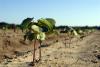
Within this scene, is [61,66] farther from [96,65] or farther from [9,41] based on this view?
[9,41]

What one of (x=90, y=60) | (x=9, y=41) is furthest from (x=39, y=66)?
(x=9, y=41)

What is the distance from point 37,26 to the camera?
37.5ft

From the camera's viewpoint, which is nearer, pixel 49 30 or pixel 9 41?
pixel 49 30

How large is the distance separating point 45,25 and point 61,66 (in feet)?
5.80

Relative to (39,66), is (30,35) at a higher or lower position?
higher

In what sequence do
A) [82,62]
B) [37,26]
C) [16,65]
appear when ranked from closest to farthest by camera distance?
1. [37,26]
2. [16,65]
3. [82,62]

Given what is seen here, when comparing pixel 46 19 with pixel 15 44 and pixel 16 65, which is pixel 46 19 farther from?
pixel 15 44

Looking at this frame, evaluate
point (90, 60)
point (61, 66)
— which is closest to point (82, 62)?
point (90, 60)

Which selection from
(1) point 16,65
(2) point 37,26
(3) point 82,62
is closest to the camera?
(2) point 37,26

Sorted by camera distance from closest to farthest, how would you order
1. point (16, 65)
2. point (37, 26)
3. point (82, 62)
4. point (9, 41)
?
point (37, 26), point (16, 65), point (82, 62), point (9, 41)

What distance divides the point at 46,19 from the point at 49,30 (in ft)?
1.88

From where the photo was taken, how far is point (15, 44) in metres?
26.3

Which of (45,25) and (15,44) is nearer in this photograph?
(45,25)

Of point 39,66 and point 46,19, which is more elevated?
point 46,19
